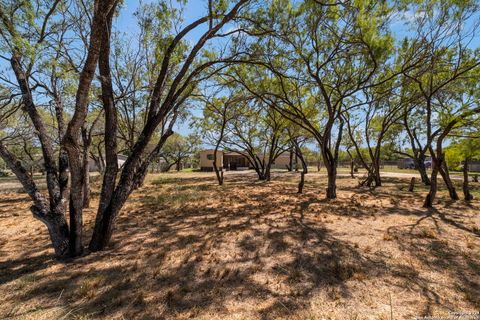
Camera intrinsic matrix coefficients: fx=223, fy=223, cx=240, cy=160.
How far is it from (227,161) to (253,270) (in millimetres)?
36738

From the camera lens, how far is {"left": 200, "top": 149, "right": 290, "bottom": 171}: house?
3644 centimetres

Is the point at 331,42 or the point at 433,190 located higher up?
the point at 331,42

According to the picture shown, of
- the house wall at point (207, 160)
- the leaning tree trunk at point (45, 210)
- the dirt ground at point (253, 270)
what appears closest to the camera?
the dirt ground at point (253, 270)

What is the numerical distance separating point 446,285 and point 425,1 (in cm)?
771

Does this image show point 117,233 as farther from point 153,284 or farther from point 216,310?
point 216,310

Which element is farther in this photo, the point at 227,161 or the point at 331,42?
the point at 227,161

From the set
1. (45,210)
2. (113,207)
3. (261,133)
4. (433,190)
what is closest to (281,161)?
(261,133)

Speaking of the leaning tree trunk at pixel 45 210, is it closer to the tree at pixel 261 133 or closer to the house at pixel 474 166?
the tree at pixel 261 133

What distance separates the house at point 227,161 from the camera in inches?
1435

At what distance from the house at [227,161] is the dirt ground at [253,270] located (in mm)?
29903

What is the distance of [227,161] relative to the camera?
39.9 meters

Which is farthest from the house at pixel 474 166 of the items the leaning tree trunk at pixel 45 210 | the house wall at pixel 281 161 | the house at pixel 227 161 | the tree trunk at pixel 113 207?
the leaning tree trunk at pixel 45 210

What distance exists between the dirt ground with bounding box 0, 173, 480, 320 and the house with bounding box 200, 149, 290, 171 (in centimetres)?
2990

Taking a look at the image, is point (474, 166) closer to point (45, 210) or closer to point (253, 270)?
point (253, 270)
